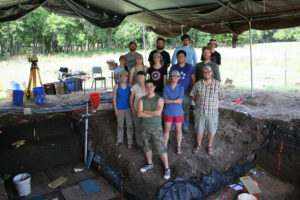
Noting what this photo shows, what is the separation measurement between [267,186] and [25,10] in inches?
247

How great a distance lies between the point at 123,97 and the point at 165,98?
32.8 inches

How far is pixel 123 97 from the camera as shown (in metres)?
3.96

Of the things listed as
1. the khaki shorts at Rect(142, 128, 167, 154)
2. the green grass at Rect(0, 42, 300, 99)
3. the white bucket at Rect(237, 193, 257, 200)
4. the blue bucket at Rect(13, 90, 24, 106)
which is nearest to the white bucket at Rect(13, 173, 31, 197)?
the khaki shorts at Rect(142, 128, 167, 154)

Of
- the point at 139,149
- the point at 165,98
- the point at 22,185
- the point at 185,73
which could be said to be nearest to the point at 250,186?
the point at 139,149

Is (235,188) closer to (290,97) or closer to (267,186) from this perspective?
(267,186)

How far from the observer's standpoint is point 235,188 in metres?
4.04

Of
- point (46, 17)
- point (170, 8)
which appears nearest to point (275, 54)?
point (170, 8)

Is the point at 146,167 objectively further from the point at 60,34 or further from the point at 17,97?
the point at 60,34

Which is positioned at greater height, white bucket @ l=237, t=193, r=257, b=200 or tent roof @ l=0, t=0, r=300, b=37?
tent roof @ l=0, t=0, r=300, b=37

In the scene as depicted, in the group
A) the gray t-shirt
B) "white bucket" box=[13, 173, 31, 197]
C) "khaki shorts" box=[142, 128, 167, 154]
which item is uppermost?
the gray t-shirt

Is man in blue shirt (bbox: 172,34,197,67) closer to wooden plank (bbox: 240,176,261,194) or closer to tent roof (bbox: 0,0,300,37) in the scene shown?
tent roof (bbox: 0,0,300,37)

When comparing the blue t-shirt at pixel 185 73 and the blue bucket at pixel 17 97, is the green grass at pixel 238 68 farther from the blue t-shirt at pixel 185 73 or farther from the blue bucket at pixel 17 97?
the blue t-shirt at pixel 185 73

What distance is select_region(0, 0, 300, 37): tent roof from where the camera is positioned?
15.1ft

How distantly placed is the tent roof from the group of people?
1.82m
